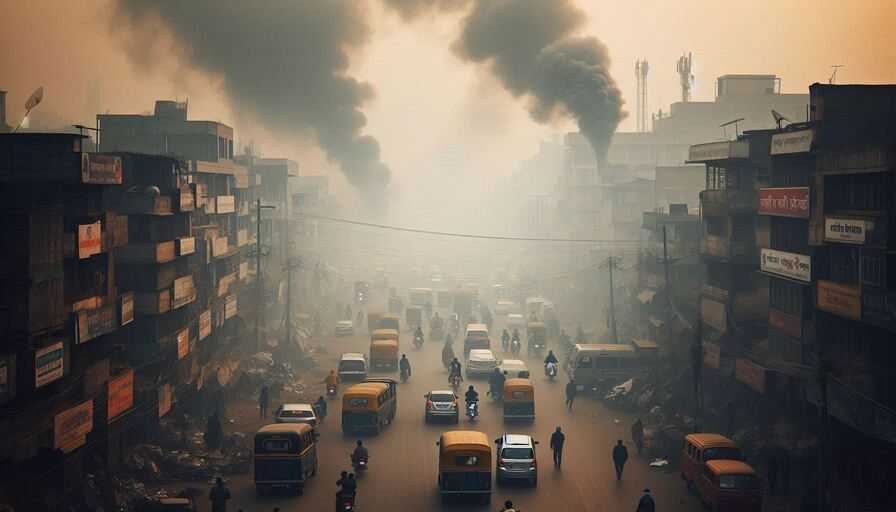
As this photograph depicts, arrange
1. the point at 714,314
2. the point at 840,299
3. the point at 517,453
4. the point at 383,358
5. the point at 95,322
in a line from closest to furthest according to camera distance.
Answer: the point at 517,453, the point at 840,299, the point at 95,322, the point at 714,314, the point at 383,358

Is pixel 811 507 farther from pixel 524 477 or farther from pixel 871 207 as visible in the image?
pixel 871 207

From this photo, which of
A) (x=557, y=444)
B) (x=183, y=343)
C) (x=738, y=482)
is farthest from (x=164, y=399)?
(x=738, y=482)

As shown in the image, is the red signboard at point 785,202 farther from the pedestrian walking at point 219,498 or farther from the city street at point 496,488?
the pedestrian walking at point 219,498

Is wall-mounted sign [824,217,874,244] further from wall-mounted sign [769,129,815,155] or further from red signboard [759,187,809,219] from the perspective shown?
wall-mounted sign [769,129,815,155]

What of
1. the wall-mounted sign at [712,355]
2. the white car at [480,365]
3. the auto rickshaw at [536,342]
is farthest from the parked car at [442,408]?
the auto rickshaw at [536,342]

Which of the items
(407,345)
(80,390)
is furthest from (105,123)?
(80,390)

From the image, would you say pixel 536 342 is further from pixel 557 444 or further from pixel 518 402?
pixel 557 444

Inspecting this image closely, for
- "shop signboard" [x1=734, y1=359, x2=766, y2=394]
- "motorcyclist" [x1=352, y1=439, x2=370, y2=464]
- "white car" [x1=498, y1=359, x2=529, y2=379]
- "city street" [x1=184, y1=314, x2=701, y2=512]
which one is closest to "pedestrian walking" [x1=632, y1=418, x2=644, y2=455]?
"city street" [x1=184, y1=314, x2=701, y2=512]
